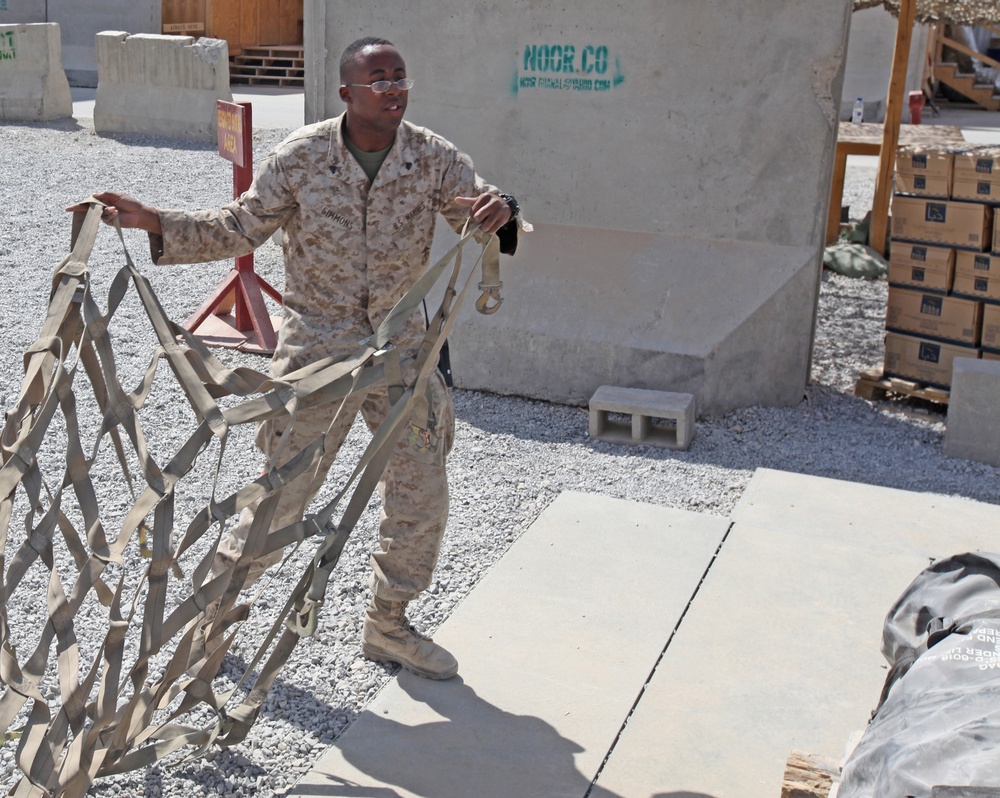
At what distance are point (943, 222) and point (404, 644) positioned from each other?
165 inches

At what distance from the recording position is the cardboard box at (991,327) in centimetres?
610

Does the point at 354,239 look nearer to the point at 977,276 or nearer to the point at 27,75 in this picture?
the point at 977,276

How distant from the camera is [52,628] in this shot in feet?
7.95

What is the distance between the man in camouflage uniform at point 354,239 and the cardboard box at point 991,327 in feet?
12.5

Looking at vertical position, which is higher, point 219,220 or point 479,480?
point 219,220

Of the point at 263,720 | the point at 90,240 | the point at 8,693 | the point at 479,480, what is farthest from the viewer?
the point at 479,480

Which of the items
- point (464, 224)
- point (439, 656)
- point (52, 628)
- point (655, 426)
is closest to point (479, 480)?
point (655, 426)

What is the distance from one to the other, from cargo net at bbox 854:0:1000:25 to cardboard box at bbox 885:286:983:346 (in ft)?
10.5

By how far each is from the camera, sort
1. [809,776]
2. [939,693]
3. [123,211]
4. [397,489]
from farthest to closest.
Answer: [397,489]
[123,211]
[809,776]
[939,693]

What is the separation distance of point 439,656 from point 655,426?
2.68 m

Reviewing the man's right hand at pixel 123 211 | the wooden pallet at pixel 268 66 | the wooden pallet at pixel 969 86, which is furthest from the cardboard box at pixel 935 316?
the wooden pallet at pixel 969 86

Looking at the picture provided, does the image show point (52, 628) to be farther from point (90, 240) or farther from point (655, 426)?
point (655, 426)

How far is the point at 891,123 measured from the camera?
918 cm

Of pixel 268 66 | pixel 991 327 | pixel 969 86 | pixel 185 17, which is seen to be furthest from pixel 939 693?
pixel 185 17
